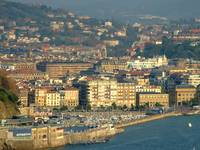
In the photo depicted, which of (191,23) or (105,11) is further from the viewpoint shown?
(105,11)

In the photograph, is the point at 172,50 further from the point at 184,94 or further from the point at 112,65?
the point at 184,94

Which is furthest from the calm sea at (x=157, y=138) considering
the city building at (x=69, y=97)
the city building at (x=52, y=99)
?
the city building at (x=69, y=97)

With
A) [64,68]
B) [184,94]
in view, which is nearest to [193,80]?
[184,94]

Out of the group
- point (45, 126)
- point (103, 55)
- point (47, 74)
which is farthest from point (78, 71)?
point (45, 126)

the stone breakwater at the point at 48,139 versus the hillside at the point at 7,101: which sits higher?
the hillside at the point at 7,101

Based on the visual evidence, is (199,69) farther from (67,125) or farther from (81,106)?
(67,125)

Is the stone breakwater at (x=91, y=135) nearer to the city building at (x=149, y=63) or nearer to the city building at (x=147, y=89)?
the city building at (x=147, y=89)
